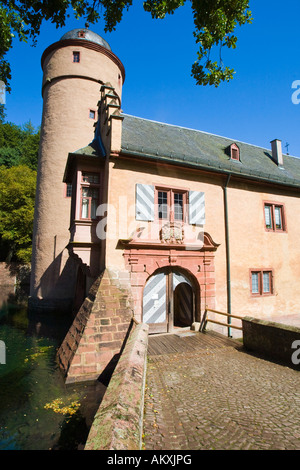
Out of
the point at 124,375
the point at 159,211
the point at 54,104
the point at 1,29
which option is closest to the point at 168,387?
the point at 124,375

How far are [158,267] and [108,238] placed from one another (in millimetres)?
2182

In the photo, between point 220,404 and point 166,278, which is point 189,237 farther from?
point 220,404

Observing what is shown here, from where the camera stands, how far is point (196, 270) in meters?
10.3

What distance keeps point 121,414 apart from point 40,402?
14.8 feet

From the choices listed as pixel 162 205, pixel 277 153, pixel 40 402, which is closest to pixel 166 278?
pixel 162 205

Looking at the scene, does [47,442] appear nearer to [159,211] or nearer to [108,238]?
[108,238]

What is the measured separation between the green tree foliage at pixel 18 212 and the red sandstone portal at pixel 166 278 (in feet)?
71.6

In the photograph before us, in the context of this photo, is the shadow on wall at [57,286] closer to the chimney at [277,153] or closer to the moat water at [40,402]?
the moat water at [40,402]

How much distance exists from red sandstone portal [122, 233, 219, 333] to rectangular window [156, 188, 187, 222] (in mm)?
1239

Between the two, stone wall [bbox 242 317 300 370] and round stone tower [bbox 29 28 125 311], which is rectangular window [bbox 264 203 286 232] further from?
round stone tower [bbox 29 28 125 311]

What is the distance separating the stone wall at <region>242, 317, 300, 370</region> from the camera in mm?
6250

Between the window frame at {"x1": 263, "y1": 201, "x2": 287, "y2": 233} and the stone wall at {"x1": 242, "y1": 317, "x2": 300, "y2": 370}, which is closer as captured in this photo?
the stone wall at {"x1": 242, "y1": 317, "x2": 300, "y2": 370}

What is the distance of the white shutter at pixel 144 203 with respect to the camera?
31.4 ft

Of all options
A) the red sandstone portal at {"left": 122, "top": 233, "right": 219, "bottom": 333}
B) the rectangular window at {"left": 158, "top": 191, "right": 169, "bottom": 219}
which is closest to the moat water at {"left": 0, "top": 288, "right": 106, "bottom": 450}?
the red sandstone portal at {"left": 122, "top": 233, "right": 219, "bottom": 333}
